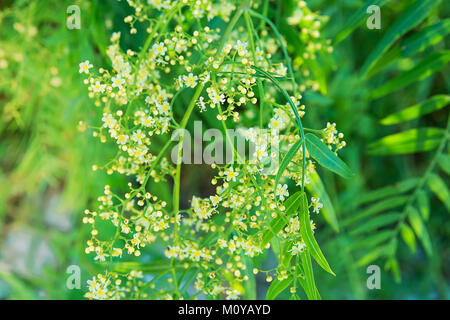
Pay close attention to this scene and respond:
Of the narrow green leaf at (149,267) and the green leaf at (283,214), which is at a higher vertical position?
the green leaf at (283,214)

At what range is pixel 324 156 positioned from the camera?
1.80 ft

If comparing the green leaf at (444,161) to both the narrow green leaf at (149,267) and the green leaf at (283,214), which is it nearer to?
the green leaf at (283,214)

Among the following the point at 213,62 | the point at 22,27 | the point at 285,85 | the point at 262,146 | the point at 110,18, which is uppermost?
the point at 22,27

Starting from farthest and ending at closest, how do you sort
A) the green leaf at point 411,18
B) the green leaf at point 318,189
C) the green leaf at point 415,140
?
the green leaf at point 415,140, the green leaf at point 411,18, the green leaf at point 318,189

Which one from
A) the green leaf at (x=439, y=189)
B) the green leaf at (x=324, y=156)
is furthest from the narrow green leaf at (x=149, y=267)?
the green leaf at (x=439, y=189)

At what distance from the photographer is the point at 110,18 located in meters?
0.90

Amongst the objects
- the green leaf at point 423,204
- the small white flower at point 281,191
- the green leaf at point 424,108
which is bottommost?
the small white flower at point 281,191

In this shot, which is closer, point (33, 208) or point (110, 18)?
point (110, 18)

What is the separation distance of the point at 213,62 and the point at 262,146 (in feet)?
0.47

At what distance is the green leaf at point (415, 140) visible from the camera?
35.9 inches

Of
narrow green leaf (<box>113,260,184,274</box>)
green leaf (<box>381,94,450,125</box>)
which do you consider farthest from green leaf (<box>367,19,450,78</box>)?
narrow green leaf (<box>113,260,184,274</box>)

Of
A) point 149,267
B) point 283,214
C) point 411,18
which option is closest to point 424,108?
point 411,18
